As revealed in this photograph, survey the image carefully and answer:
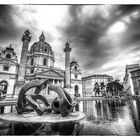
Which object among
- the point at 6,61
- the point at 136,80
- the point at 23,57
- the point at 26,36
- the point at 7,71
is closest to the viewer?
the point at 23,57

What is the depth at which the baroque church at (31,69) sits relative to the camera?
18062 mm

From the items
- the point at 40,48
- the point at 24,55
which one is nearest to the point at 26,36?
the point at 24,55

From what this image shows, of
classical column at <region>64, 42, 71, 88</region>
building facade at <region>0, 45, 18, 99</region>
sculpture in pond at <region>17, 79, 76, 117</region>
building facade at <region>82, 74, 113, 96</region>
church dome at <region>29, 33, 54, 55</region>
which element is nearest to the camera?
sculpture in pond at <region>17, 79, 76, 117</region>

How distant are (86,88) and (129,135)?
56416mm

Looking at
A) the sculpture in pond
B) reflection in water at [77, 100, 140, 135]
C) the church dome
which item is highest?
the church dome

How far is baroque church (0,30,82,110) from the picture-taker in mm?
18062

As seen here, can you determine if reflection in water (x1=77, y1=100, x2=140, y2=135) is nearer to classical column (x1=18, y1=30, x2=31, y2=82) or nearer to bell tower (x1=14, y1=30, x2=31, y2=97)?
bell tower (x1=14, y1=30, x2=31, y2=97)

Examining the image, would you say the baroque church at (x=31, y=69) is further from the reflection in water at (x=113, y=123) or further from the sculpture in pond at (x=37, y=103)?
the reflection in water at (x=113, y=123)

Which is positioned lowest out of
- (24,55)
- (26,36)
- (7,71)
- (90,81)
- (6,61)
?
(7,71)

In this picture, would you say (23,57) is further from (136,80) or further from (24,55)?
(136,80)

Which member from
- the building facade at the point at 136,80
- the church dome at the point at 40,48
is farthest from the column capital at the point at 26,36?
the building facade at the point at 136,80

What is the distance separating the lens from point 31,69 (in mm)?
31234

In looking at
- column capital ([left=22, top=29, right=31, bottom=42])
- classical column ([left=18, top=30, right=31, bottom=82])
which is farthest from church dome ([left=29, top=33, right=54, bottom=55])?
classical column ([left=18, top=30, right=31, bottom=82])

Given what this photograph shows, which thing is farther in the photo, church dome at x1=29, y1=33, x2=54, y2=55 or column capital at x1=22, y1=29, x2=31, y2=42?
church dome at x1=29, y1=33, x2=54, y2=55
